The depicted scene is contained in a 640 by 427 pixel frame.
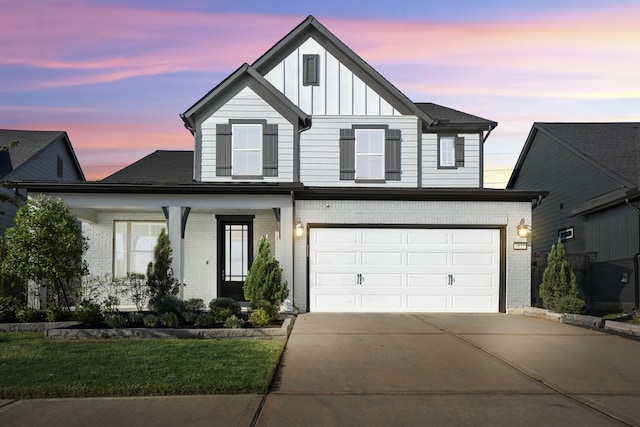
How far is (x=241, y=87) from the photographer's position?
57.7 feet

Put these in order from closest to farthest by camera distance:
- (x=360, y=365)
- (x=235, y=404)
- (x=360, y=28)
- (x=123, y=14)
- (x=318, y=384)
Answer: (x=235, y=404) < (x=318, y=384) < (x=360, y=365) < (x=123, y=14) < (x=360, y=28)

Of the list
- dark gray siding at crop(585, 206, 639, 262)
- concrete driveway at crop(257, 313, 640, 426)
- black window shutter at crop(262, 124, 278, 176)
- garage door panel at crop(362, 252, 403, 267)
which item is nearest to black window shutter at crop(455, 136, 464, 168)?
garage door panel at crop(362, 252, 403, 267)

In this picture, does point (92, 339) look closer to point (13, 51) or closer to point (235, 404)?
point (235, 404)

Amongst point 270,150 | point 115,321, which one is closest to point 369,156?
point 270,150

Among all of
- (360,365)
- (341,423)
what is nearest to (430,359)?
(360,365)

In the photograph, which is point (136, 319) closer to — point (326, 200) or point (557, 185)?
point (326, 200)

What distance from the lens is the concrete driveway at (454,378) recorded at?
596cm

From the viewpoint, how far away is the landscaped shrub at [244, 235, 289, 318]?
44.9ft

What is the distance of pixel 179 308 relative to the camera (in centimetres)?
1277

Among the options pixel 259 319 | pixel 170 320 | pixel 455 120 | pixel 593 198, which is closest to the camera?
pixel 170 320

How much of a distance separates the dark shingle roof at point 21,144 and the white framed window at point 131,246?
6.86 meters

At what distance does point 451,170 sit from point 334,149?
3736 millimetres

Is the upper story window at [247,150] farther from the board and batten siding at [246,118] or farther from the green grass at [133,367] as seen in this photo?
the green grass at [133,367]

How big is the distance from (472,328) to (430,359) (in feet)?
12.9
